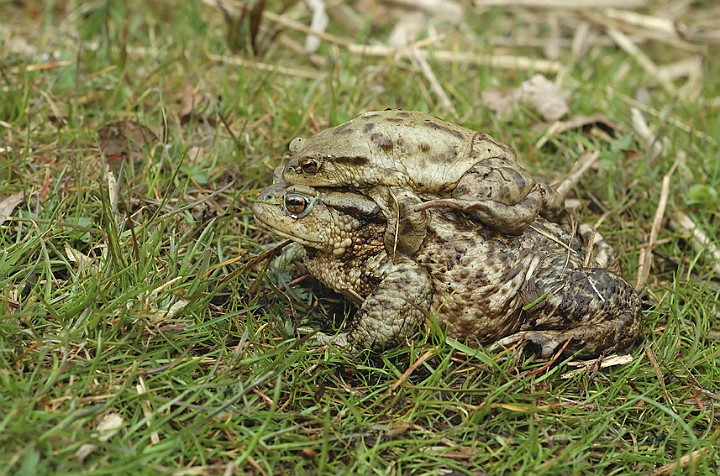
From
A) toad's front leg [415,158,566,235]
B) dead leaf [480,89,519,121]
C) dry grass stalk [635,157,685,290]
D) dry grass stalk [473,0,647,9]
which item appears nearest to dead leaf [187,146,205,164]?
toad's front leg [415,158,566,235]

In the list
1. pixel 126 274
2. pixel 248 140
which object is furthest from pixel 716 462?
pixel 248 140

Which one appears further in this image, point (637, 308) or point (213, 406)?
point (637, 308)

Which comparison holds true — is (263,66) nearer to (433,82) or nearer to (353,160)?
(433,82)

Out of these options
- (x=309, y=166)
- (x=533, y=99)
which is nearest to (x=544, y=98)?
(x=533, y=99)

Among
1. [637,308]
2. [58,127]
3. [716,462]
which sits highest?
[58,127]

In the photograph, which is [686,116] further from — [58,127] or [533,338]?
[58,127]

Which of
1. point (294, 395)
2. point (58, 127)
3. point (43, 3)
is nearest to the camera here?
point (294, 395)

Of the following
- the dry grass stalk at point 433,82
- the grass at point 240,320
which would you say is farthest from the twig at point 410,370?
the dry grass stalk at point 433,82

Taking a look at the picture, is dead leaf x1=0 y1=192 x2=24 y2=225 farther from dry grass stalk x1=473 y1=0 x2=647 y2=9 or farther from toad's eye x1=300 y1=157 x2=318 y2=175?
dry grass stalk x1=473 y1=0 x2=647 y2=9

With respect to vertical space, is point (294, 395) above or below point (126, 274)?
below
